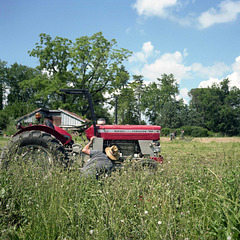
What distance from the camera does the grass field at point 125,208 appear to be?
2.15m

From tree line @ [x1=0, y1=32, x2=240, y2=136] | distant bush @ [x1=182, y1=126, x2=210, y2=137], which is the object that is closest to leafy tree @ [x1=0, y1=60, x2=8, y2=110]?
tree line @ [x1=0, y1=32, x2=240, y2=136]

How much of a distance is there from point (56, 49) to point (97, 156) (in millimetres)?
26269

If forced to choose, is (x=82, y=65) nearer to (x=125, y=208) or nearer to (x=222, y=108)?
(x=125, y=208)

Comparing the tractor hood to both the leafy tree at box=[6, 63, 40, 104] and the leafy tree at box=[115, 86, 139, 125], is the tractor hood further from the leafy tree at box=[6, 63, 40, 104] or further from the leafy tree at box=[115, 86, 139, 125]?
the leafy tree at box=[6, 63, 40, 104]

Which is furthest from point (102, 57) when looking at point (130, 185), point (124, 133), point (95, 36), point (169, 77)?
point (169, 77)

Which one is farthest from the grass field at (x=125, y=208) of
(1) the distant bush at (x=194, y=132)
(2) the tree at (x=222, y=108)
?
(2) the tree at (x=222, y=108)

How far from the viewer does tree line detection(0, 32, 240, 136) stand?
2897cm

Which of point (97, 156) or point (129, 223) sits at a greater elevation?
point (97, 156)

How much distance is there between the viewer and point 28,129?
557 cm

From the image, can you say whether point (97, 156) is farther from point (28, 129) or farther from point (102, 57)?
point (102, 57)

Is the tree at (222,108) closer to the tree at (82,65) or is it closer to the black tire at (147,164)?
the tree at (82,65)

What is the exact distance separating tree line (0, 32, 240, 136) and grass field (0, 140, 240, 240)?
3.08 m

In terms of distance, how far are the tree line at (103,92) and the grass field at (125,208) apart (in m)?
3.08

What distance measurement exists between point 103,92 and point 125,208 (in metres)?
28.6
